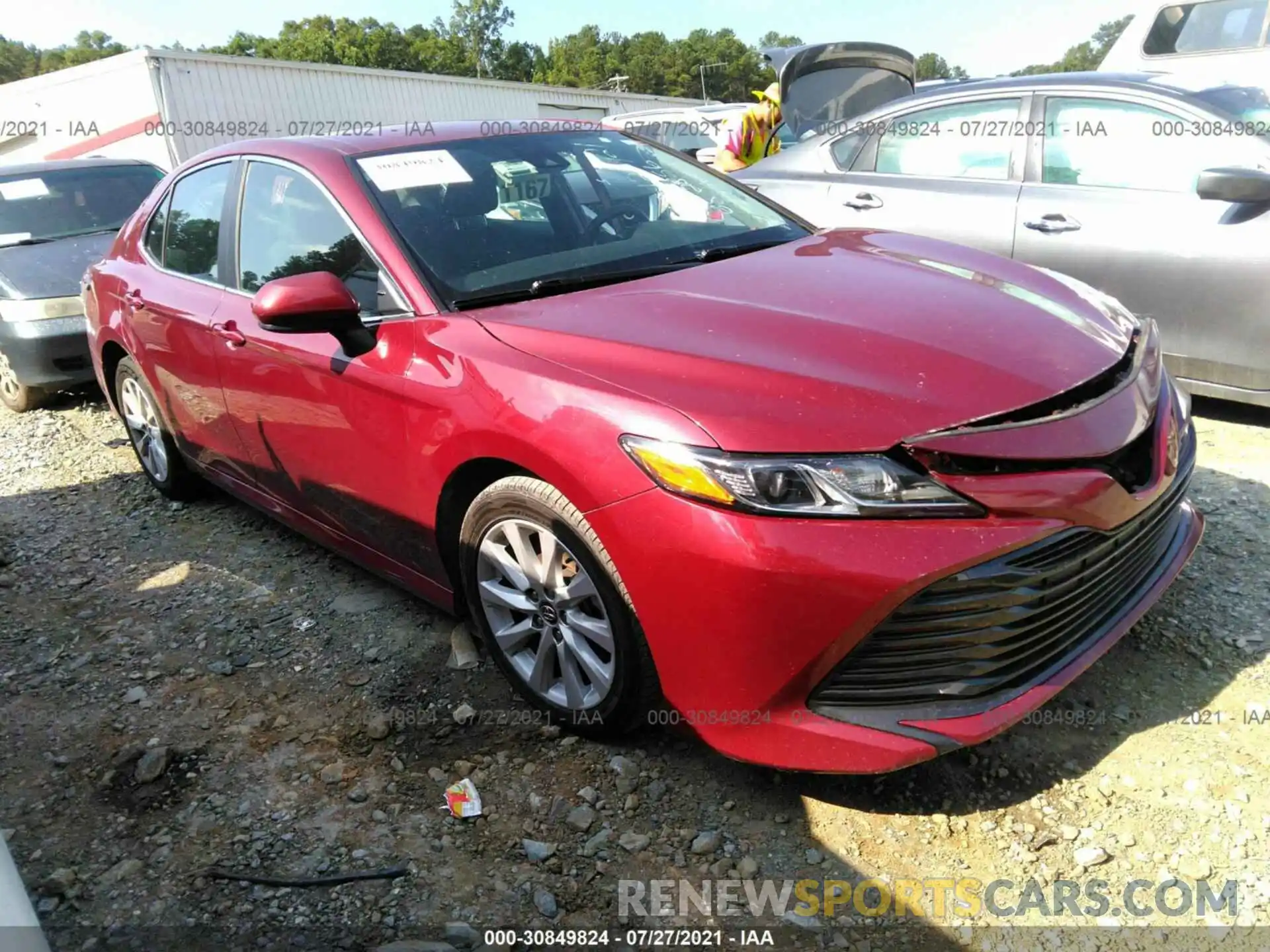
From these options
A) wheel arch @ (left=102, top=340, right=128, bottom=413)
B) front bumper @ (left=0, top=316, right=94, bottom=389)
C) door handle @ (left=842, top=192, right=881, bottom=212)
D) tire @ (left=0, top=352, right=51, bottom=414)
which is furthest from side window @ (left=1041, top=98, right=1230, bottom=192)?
tire @ (left=0, top=352, right=51, bottom=414)

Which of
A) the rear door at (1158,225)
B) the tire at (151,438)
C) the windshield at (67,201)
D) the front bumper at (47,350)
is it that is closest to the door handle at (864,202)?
the rear door at (1158,225)

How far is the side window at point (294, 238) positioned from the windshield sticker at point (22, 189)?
451 cm

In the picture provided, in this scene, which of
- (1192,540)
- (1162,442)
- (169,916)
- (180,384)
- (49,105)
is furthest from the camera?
(49,105)

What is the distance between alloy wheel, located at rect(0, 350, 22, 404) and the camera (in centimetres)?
594

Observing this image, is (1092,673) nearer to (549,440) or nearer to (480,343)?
(549,440)

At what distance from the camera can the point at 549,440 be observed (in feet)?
6.88

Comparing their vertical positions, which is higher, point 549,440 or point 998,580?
point 549,440

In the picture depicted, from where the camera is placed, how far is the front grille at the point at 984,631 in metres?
1.83

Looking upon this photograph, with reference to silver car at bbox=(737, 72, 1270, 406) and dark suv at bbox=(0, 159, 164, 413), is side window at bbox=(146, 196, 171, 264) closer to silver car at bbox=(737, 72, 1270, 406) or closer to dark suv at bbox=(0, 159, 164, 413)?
dark suv at bbox=(0, 159, 164, 413)

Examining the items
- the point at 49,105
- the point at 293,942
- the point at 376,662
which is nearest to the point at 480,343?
the point at 376,662

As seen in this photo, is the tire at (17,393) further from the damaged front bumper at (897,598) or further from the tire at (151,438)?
the damaged front bumper at (897,598)

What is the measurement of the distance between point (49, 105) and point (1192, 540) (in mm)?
19487

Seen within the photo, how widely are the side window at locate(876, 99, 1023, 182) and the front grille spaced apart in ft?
9.70

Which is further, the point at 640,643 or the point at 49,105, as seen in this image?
the point at 49,105
